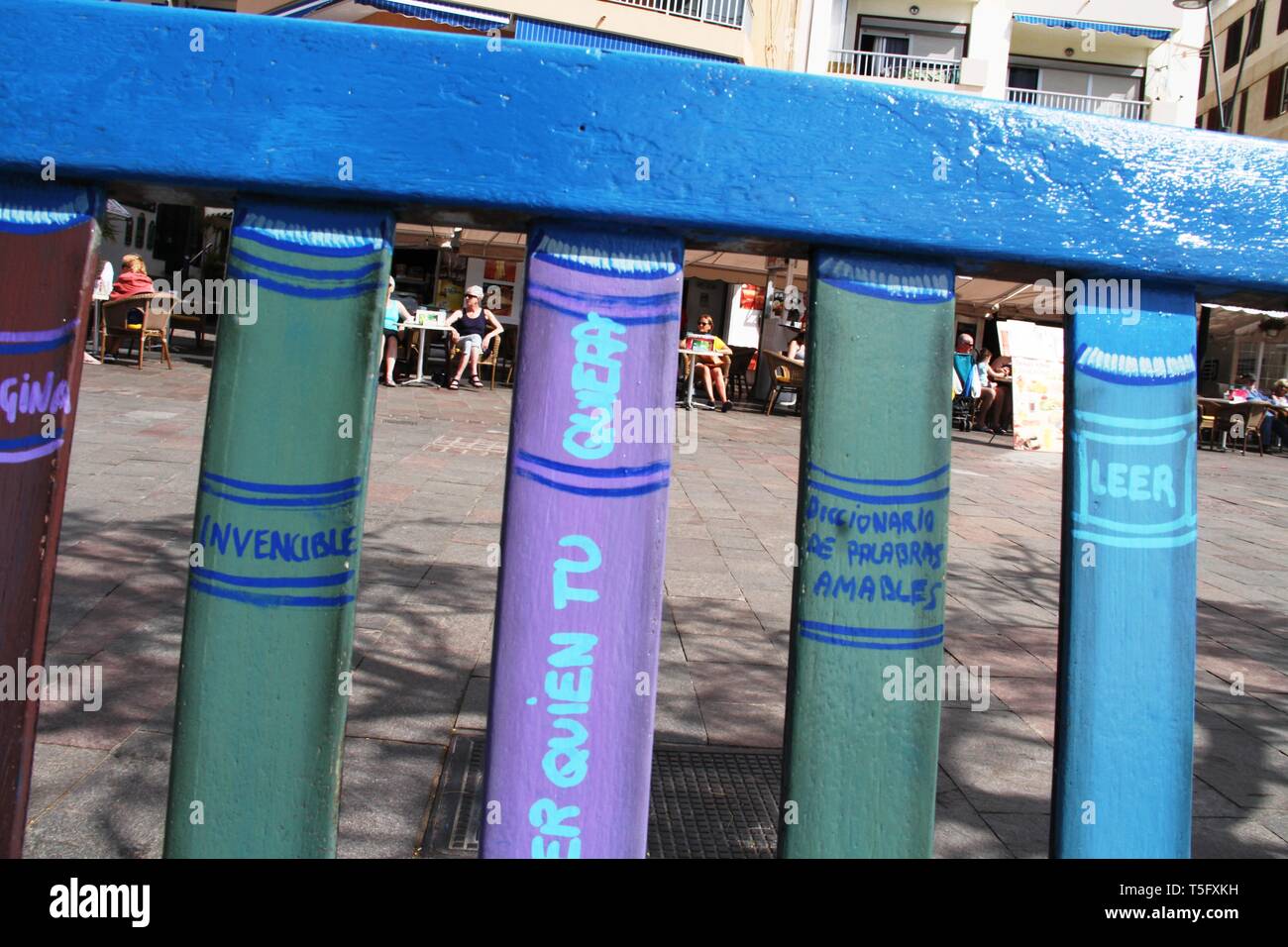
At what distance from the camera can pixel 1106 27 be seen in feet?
75.7

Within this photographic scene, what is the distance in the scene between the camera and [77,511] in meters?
5.68

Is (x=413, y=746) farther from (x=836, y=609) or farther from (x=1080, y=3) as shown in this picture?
(x=1080, y=3)

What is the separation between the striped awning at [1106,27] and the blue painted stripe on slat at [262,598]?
2549 centimetres

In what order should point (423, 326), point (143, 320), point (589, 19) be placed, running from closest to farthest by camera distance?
1. point (143, 320)
2. point (423, 326)
3. point (589, 19)

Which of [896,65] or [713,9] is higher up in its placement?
[896,65]

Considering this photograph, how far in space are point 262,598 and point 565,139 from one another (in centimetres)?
54

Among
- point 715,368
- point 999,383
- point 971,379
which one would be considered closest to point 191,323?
point 715,368

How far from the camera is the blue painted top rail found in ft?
3.48

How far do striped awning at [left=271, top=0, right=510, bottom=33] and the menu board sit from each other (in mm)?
8890

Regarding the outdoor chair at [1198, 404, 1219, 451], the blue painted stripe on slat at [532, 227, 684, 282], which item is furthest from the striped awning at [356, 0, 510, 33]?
the blue painted stripe on slat at [532, 227, 684, 282]

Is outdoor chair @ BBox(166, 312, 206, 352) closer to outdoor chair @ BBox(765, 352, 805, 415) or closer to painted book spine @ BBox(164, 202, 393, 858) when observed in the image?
outdoor chair @ BBox(765, 352, 805, 415)

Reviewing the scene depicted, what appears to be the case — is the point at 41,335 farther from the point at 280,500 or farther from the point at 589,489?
the point at 589,489

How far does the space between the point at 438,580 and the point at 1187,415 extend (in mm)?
4131
